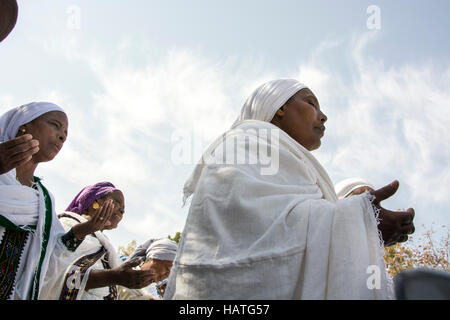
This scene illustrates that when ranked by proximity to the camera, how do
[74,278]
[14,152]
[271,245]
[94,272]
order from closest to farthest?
[271,245] → [14,152] → [74,278] → [94,272]

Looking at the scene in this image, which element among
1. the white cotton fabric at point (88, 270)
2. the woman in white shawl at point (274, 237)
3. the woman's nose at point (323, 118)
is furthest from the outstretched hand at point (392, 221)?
the white cotton fabric at point (88, 270)

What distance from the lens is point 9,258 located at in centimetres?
338

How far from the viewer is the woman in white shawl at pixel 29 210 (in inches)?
131

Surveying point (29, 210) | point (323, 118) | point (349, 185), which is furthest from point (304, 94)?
point (29, 210)

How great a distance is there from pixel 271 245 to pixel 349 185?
10.9ft

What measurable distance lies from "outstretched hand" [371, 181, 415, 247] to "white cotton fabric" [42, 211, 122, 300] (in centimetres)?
279

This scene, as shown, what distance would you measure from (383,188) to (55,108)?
123 inches

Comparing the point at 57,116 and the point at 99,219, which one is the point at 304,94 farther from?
the point at 57,116

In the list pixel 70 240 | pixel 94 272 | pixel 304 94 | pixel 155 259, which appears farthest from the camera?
pixel 155 259

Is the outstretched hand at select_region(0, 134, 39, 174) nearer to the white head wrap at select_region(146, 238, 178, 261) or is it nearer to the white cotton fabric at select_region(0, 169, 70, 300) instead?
the white cotton fabric at select_region(0, 169, 70, 300)

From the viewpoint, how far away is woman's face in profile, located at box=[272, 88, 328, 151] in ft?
12.1

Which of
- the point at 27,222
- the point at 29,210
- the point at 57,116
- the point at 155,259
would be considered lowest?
the point at 27,222
